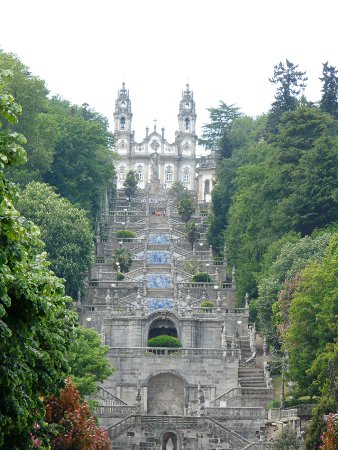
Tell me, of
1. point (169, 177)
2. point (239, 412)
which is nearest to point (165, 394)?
point (239, 412)

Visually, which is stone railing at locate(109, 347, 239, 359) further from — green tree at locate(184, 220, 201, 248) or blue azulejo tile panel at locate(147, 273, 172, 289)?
green tree at locate(184, 220, 201, 248)

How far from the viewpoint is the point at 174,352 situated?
5984 centimetres

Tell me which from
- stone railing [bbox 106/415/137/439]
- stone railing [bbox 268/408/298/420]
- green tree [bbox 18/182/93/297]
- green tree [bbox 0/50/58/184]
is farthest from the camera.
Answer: green tree [bbox 0/50/58/184]

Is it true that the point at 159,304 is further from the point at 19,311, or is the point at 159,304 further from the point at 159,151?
the point at 159,151

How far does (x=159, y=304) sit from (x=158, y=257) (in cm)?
1324

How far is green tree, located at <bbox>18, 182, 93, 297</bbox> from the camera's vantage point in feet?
221

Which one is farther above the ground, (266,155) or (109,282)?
(266,155)

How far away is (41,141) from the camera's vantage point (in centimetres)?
7769

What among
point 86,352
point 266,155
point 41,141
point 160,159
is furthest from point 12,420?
point 160,159

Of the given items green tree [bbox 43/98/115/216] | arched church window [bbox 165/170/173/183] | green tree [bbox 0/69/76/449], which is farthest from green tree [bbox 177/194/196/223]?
green tree [bbox 0/69/76/449]

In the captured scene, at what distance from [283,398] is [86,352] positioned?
28.8 feet

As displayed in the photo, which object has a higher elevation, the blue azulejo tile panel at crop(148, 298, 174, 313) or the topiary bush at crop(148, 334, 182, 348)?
the blue azulejo tile panel at crop(148, 298, 174, 313)

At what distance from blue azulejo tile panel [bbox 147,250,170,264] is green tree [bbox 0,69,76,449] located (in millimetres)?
56382

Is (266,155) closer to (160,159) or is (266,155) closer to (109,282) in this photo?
(109,282)
